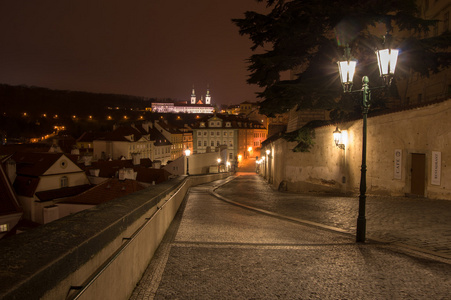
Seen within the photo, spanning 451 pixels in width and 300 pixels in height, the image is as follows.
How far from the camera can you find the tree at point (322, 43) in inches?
515

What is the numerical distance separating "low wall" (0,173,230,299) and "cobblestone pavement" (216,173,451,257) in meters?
5.27

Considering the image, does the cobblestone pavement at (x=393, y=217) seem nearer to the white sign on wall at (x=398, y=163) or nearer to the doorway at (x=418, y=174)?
the doorway at (x=418, y=174)

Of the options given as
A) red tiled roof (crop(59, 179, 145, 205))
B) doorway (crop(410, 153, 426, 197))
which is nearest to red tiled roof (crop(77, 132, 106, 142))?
red tiled roof (crop(59, 179, 145, 205))

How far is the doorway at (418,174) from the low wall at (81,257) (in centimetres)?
1005

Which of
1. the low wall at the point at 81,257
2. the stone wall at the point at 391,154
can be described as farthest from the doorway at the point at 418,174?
the low wall at the point at 81,257

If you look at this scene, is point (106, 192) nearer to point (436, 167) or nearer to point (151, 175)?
point (151, 175)

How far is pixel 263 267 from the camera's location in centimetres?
486

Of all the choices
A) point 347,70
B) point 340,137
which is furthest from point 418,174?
point 347,70

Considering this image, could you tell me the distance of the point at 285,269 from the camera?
15.7 ft

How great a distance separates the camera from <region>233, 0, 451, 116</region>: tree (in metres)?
13.1

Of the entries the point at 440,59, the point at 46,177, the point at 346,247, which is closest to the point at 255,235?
the point at 346,247

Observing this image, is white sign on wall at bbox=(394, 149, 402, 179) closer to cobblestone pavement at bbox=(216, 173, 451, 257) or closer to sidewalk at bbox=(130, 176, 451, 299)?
cobblestone pavement at bbox=(216, 173, 451, 257)

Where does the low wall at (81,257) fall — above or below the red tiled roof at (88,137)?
below

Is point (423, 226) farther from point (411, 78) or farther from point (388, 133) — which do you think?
point (411, 78)
